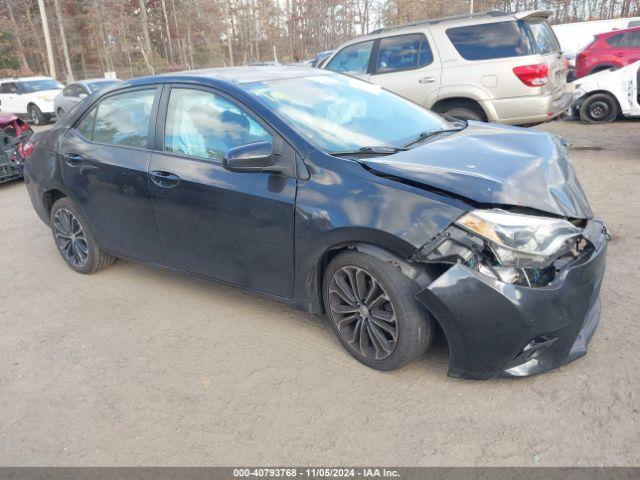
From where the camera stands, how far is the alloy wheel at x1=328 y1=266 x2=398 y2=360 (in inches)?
116

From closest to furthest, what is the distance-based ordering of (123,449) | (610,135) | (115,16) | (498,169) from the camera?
(123,449), (498,169), (610,135), (115,16)

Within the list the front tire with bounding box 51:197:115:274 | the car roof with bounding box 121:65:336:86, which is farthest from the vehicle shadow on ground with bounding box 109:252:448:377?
the car roof with bounding box 121:65:336:86

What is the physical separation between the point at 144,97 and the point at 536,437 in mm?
3435

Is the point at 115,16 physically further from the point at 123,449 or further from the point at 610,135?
the point at 123,449

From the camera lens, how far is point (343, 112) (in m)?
3.66

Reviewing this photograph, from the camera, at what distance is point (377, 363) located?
3.07 m

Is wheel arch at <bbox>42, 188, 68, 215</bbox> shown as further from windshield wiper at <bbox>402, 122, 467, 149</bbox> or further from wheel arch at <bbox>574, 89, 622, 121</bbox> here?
wheel arch at <bbox>574, 89, 622, 121</bbox>

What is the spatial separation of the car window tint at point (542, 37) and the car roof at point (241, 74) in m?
4.51

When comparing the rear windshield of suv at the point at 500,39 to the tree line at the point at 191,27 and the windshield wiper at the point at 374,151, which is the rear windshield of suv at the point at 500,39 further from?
the tree line at the point at 191,27

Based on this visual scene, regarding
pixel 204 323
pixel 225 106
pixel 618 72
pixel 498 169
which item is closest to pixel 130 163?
pixel 225 106

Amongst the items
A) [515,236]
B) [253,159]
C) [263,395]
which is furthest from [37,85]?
[515,236]

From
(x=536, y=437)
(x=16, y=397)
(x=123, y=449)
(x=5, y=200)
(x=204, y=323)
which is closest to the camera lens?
(x=536, y=437)

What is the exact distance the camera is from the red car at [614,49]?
42.9 ft

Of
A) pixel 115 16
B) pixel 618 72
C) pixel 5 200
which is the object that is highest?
pixel 115 16
